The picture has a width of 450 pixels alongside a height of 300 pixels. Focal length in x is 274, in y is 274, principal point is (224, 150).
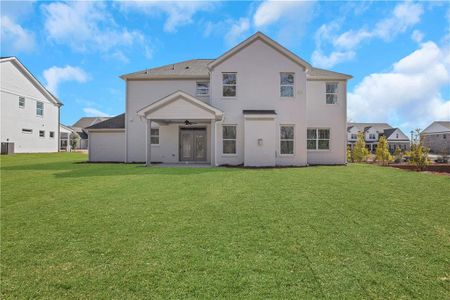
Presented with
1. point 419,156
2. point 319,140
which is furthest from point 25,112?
point 419,156

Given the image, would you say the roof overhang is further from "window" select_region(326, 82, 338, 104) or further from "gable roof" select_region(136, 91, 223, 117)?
"window" select_region(326, 82, 338, 104)

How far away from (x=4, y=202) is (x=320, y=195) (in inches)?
349

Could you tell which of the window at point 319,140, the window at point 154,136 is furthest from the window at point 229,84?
the window at point 319,140

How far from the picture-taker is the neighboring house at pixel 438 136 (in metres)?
54.1

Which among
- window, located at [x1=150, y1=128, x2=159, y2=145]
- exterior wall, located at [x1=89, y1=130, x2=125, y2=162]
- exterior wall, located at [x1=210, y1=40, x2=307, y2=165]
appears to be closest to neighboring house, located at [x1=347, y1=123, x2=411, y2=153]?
exterior wall, located at [x1=210, y1=40, x2=307, y2=165]

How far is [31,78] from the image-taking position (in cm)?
3083

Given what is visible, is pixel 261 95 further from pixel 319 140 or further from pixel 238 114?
pixel 319 140

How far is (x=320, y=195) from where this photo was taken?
807 cm

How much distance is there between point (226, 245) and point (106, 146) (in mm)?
19002

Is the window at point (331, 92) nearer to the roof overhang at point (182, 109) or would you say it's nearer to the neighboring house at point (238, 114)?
the neighboring house at point (238, 114)

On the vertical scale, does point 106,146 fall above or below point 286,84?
below

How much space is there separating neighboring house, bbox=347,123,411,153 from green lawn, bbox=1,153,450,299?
198ft

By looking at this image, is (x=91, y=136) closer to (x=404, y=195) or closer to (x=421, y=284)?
(x=404, y=195)

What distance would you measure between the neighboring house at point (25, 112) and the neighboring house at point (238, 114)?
13435 mm
